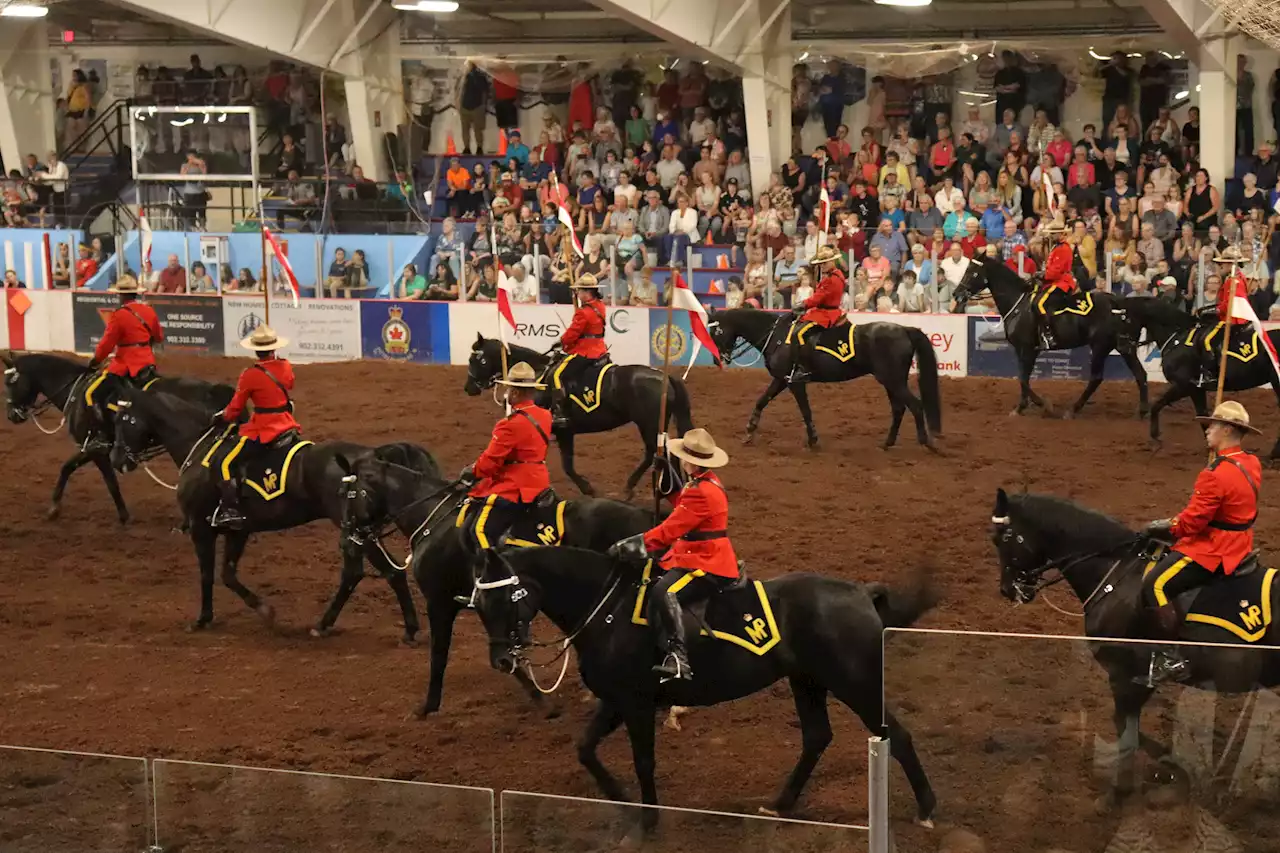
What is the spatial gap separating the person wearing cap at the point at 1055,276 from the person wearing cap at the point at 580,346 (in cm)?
562

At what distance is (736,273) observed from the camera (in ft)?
74.4

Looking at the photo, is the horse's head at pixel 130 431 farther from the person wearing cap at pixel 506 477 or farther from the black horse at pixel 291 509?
the person wearing cap at pixel 506 477

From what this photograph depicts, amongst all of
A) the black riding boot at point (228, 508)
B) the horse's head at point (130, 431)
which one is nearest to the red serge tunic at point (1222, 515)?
the black riding boot at point (228, 508)

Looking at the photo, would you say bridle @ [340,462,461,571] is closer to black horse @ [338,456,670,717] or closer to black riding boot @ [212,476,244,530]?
black horse @ [338,456,670,717]

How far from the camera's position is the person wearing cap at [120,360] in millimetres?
14688

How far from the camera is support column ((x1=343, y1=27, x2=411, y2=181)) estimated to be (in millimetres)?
28453

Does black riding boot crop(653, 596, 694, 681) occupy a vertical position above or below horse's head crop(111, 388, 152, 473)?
below

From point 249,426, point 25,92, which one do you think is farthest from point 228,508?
point 25,92

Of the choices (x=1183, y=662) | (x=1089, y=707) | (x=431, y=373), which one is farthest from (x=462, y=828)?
(x=431, y=373)

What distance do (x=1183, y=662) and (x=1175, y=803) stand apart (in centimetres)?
58

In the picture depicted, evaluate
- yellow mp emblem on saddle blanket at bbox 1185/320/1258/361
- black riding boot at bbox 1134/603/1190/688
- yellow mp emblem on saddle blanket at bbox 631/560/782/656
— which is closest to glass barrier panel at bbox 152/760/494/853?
yellow mp emblem on saddle blanket at bbox 631/560/782/656

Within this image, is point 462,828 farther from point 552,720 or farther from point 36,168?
point 36,168

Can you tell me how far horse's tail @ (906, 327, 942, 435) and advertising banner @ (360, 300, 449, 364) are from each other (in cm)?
893

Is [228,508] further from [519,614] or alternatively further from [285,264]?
[285,264]
